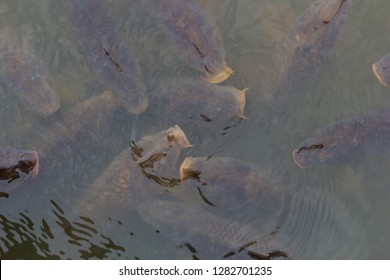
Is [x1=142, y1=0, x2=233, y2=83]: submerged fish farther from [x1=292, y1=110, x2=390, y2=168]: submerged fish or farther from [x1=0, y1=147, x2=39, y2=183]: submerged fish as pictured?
[x1=0, y1=147, x2=39, y2=183]: submerged fish

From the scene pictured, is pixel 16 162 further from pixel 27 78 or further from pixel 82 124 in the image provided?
pixel 27 78

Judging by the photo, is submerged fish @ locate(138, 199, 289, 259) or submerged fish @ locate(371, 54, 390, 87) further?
submerged fish @ locate(371, 54, 390, 87)

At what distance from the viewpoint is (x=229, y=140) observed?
395cm

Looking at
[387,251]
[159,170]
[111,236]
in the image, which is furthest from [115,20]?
[387,251]

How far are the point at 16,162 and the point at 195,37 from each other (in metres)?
1.59

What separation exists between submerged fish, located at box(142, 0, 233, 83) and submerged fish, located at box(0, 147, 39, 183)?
1353 millimetres

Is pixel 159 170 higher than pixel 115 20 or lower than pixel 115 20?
lower

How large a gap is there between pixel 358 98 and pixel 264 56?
80cm

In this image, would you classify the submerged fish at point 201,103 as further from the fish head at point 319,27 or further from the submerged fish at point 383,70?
the submerged fish at point 383,70

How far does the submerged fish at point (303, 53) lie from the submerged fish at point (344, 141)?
1.28 feet

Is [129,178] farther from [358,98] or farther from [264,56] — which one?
[358,98]

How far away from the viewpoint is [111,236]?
3.82 meters

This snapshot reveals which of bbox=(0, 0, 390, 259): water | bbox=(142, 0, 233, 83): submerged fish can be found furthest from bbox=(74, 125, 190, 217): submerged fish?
bbox=(142, 0, 233, 83): submerged fish

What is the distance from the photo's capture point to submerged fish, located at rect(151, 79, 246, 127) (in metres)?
3.88
